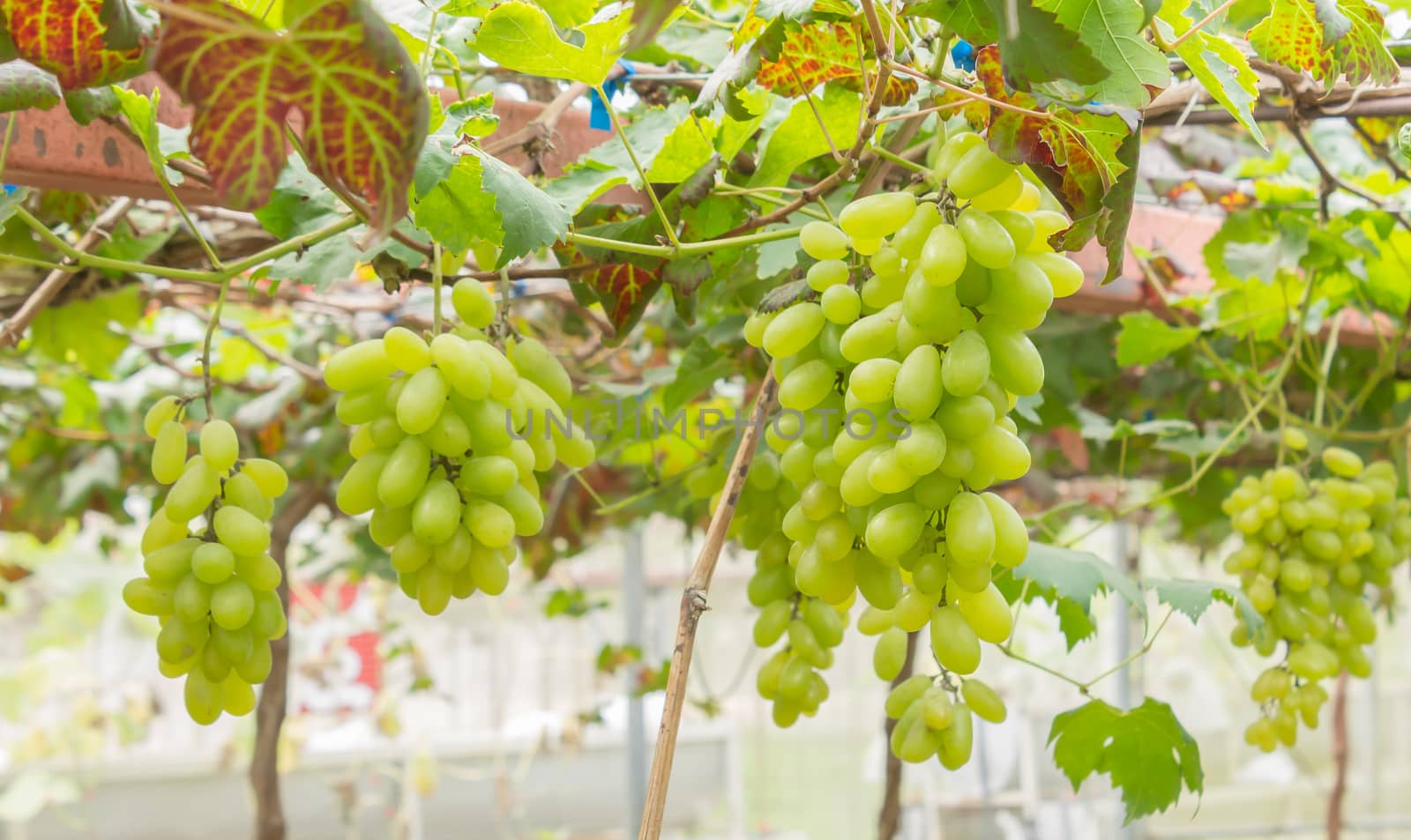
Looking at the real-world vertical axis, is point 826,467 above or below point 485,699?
above

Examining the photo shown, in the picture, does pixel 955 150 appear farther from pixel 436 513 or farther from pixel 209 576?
pixel 209 576

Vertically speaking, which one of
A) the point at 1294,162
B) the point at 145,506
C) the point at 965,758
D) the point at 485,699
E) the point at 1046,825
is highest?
the point at 1294,162

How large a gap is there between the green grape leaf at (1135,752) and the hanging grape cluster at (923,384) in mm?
356

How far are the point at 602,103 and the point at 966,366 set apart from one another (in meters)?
0.38

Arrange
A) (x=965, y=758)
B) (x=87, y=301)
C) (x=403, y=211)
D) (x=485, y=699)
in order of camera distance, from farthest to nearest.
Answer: (x=485, y=699), (x=87, y=301), (x=965, y=758), (x=403, y=211)

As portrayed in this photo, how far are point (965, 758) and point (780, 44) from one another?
0.41m

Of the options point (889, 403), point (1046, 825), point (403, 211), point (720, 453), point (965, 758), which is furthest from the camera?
point (1046, 825)

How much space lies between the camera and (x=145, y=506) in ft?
6.97

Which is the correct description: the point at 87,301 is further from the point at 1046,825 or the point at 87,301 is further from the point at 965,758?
the point at 1046,825

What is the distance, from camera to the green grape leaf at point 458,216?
55cm

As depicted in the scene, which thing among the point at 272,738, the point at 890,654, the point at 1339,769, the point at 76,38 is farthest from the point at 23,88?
the point at 1339,769

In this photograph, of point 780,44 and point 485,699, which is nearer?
point 780,44

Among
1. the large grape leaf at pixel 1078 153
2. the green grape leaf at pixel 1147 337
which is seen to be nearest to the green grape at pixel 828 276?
the large grape leaf at pixel 1078 153

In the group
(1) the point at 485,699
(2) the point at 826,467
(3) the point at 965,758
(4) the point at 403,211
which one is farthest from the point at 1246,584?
(1) the point at 485,699
